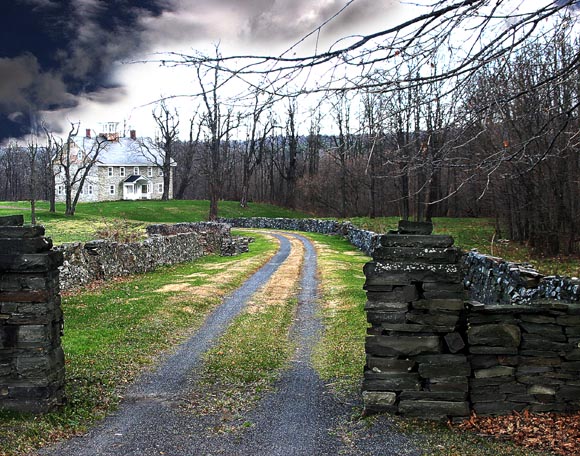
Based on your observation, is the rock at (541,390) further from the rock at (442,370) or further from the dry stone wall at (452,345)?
the rock at (442,370)

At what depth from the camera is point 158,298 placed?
53.2ft

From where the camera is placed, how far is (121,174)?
3105 inches

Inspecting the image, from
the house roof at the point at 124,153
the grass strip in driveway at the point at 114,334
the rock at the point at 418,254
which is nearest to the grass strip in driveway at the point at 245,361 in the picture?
the grass strip in driveway at the point at 114,334

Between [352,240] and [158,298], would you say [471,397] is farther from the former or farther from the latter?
[352,240]

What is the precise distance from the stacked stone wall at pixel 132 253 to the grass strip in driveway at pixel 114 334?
2.26 ft

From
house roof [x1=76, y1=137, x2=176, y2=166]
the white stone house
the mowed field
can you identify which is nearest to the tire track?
the mowed field

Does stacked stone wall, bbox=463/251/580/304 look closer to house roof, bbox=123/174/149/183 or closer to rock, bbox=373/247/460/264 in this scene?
rock, bbox=373/247/460/264

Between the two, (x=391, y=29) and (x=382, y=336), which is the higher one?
(x=391, y=29)

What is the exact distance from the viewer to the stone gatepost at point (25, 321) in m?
6.84

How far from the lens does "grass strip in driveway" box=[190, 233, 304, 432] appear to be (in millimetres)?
7680

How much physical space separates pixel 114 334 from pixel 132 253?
36.8ft

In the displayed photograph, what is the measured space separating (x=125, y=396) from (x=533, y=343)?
17.5 ft

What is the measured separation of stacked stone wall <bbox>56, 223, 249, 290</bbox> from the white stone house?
46582 millimetres

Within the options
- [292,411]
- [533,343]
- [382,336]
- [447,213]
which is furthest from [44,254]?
[447,213]
